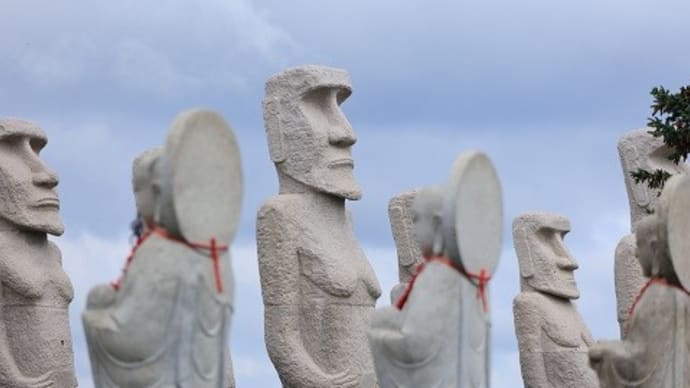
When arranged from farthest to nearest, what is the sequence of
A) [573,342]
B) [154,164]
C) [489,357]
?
[573,342], [489,357], [154,164]

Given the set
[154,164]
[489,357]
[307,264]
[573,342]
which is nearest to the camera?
[154,164]

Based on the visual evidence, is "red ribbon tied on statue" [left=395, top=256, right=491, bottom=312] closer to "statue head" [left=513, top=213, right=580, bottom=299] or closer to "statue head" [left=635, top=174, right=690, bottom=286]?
"statue head" [left=635, top=174, right=690, bottom=286]

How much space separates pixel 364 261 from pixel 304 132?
120 centimetres

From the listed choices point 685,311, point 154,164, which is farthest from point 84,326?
point 685,311

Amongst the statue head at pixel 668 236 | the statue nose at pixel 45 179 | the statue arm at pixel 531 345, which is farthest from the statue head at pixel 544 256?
the statue head at pixel 668 236

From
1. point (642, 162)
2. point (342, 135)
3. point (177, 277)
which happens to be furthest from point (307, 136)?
point (642, 162)

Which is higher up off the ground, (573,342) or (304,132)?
(304,132)

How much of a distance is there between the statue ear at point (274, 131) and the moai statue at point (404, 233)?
302 cm

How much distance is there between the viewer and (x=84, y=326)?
12008 mm

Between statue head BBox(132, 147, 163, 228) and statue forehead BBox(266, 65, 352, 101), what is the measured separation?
179 inches

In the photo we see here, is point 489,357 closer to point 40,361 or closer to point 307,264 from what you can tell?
point 307,264

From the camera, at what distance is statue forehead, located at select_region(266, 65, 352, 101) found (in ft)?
54.1

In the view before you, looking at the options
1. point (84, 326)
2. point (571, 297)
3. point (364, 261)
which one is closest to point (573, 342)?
point (571, 297)

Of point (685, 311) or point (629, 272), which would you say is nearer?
point (685, 311)
